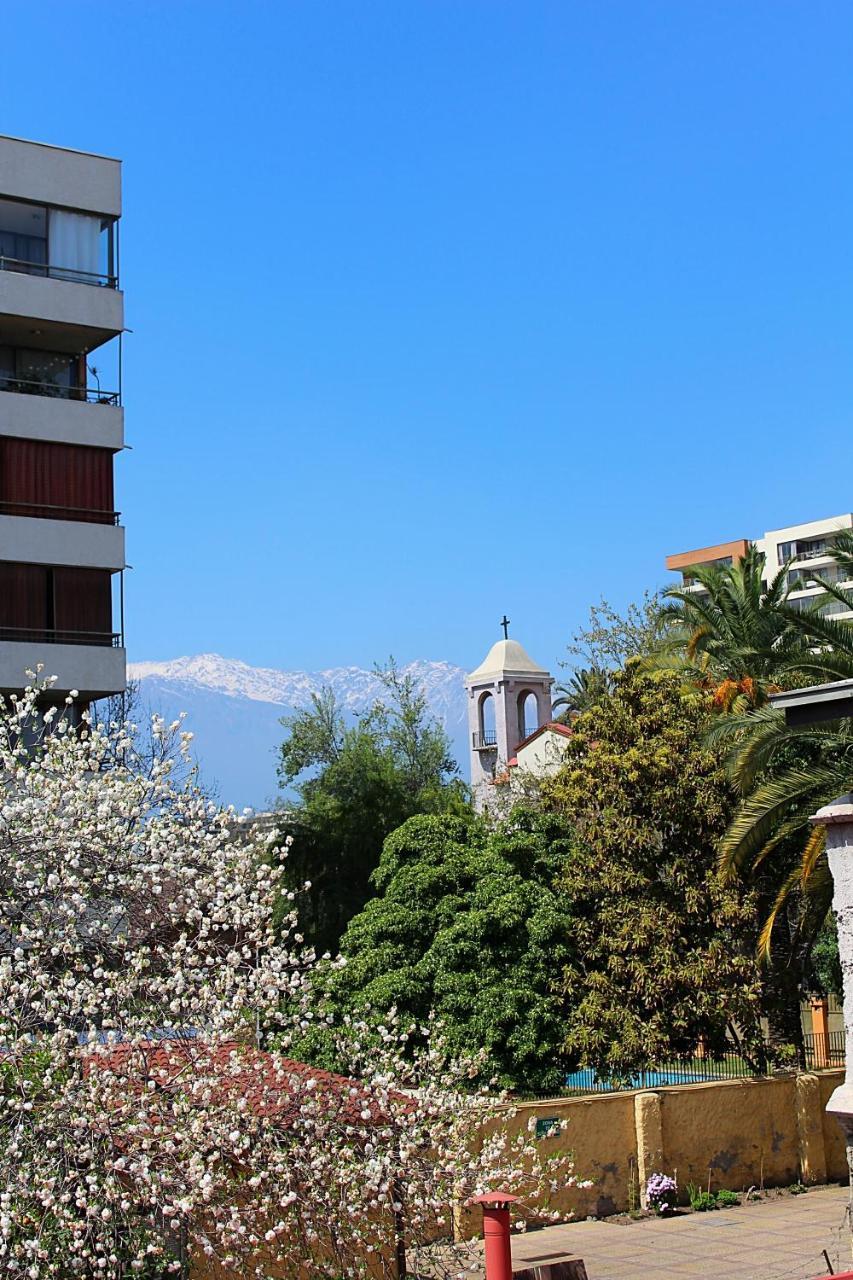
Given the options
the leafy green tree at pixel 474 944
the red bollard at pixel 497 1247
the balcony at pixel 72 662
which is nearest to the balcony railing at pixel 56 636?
the balcony at pixel 72 662

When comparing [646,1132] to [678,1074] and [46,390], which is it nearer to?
[678,1074]

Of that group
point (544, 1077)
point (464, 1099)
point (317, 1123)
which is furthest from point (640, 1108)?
point (317, 1123)

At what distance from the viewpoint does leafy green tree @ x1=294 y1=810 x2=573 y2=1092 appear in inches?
760

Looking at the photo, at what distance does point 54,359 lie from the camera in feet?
98.8

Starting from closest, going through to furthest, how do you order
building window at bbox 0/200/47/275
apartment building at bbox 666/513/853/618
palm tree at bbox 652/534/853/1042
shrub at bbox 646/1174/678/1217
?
shrub at bbox 646/1174/678/1217 → palm tree at bbox 652/534/853/1042 → building window at bbox 0/200/47/275 → apartment building at bbox 666/513/853/618

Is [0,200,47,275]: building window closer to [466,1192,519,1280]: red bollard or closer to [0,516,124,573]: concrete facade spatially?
[0,516,124,573]: concrete facade

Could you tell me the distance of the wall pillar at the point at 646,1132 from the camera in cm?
1869

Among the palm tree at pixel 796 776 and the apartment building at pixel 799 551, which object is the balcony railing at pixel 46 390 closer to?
the palm tree at pixel 796 776

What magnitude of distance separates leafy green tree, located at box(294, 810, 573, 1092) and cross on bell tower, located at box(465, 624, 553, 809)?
37.7 m

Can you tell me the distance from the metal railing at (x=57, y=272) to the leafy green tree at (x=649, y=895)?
47.4 feet

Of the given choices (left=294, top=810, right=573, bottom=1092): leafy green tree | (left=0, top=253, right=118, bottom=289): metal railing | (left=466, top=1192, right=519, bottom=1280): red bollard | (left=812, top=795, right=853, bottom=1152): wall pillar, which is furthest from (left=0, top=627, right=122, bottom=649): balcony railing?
(left=812, top=795, right=853, bottom=1152): wall pillar

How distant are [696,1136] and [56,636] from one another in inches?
634

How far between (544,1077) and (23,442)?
16.7 metres

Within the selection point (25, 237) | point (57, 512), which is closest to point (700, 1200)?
point (57, 512)
